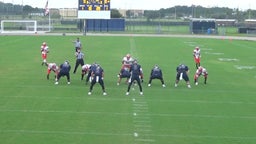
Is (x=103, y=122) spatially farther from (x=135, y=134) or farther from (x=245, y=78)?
(x=245, y=78)

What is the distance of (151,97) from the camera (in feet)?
70.3

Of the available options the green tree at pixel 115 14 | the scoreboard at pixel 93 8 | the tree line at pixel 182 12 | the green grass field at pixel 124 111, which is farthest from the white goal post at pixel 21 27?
the green grass field at pixel 124 111

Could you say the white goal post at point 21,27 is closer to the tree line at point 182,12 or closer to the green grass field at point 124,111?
the tree line at point 182,12

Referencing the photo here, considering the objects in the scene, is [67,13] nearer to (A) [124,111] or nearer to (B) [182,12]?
(B) [182,12]

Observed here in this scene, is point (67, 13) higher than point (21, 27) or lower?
higher

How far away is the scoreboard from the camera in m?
67.2

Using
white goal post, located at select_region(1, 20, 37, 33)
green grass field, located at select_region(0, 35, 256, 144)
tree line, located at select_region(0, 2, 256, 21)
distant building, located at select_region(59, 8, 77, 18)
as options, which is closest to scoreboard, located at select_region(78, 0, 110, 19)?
white goal post, located at select_region(1, 20, 37, 33)

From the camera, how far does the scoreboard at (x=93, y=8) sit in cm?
6725

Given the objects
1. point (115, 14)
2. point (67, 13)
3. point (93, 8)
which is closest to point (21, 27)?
point (93, 8)

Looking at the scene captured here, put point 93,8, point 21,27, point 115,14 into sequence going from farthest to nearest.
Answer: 1. point 115,14
2. point 21,27
3. point 93,8

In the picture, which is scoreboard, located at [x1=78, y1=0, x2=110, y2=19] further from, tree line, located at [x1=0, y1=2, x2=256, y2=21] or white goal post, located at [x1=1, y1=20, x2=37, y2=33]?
tree line, located at [x1=0, y1=2, x2=256, y2=21]

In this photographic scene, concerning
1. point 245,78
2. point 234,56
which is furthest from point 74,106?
point 234,56

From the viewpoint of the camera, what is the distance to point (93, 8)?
67688mm

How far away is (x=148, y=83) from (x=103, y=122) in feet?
28.7
